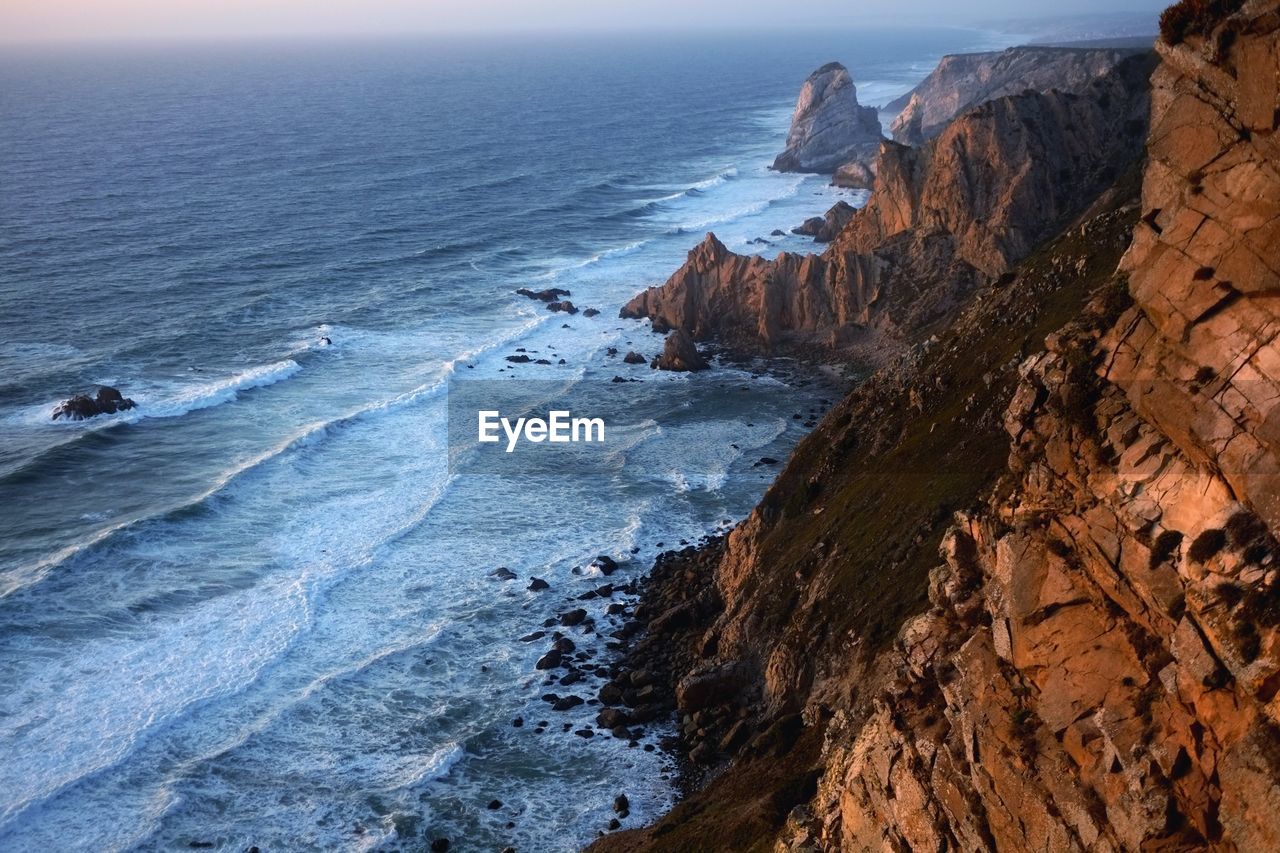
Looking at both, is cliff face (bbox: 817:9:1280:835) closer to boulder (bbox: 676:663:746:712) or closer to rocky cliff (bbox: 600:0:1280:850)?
rocky cliff (bbox: 600:0:1280:850)

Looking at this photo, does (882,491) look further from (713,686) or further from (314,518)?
(314,518)

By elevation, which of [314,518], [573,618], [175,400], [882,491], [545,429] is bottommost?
[573,618]

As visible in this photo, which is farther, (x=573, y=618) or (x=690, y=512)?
(x=690, y=512)

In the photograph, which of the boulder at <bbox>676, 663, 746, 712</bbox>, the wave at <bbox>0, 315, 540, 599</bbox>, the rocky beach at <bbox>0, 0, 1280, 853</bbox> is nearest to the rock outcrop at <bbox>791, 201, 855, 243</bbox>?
the rocky beach at <bbox>0, 0, 1280, 853</bbox>

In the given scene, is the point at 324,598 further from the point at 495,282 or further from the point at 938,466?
the point at 495,282

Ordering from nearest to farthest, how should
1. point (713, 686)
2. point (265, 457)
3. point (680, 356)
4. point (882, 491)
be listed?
point (882, 491) < point (713, 686) < point (265, 457) < point (680, 356)

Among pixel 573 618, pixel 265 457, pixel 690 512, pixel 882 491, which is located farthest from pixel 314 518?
pixel 882 491

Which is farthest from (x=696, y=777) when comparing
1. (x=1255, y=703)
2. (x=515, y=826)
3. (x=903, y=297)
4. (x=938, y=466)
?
(x=903, y=297)
